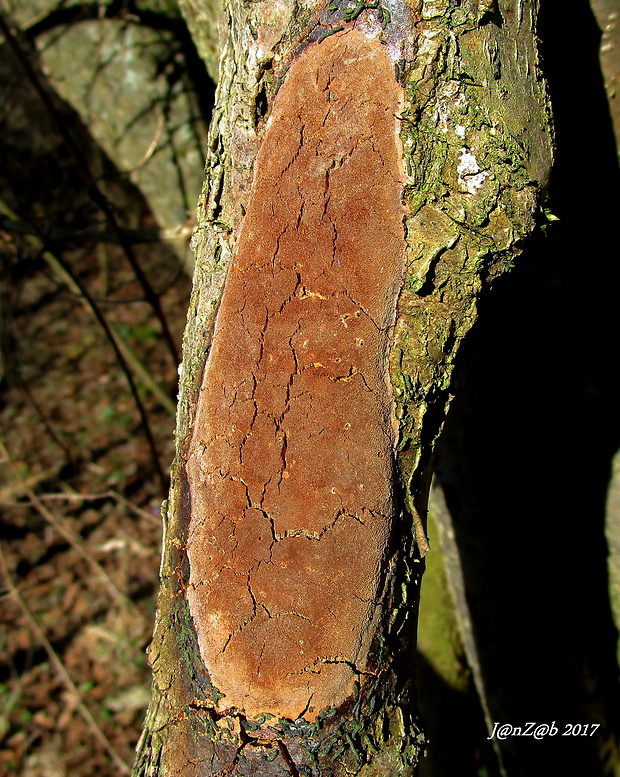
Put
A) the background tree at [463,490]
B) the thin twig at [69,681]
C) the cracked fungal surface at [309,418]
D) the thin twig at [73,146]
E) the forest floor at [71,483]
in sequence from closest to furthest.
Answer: the cracked fungal surface at [309,418] → the background tree at [463,490] → the thin twig at [73,146] → the thin twig at [69,681] → the forest floor at [71,483]

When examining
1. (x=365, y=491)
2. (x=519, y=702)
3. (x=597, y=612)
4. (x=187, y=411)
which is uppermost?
(x=187, y=411)

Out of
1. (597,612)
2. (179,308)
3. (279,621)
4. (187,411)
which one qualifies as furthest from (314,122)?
(179,308)

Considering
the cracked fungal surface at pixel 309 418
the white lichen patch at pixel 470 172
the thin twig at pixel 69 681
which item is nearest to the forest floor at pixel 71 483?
the thin twig at pixel 69 681

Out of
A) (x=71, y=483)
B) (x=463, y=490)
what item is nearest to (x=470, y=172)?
(x=463, y=490)

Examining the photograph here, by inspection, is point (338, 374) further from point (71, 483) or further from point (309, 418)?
point (71, 483)

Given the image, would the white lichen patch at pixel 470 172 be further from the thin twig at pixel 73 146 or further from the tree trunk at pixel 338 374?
the thin twig at pixel 73 146

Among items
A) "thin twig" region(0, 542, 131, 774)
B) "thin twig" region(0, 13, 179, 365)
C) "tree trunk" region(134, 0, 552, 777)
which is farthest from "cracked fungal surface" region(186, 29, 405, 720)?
"thin twig" region(0, 542, 131, 774)

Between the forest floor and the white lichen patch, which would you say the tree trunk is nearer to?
the white lichen patch

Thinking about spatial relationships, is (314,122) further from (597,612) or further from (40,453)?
(40,453)
